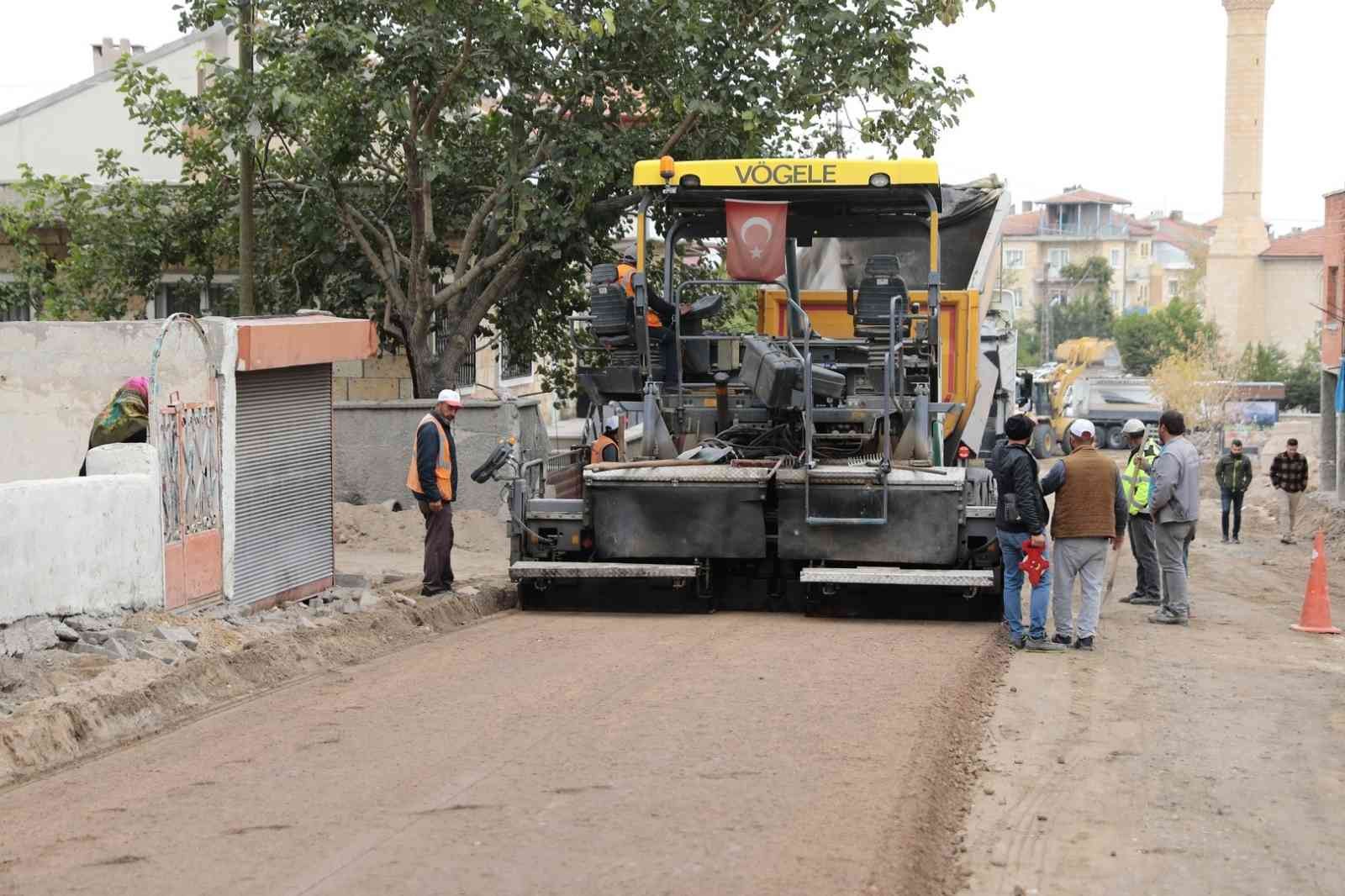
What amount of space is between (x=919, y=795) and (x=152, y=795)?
10.2ft

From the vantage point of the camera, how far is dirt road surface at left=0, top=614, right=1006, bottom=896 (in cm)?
554

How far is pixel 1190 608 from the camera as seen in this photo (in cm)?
1363

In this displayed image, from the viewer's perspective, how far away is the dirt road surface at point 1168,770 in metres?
5.76

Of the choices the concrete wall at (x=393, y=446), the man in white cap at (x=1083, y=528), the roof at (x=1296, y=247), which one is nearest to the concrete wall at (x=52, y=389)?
the concrete wall at (x=393, y=446)

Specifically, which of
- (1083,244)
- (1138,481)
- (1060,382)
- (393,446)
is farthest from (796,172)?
(1083,244)

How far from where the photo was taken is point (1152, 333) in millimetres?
87812

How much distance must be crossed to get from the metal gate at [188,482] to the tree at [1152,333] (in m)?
→ 78.3

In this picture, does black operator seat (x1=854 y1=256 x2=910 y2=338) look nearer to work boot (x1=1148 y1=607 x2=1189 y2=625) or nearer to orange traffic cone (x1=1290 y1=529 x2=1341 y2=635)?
work boot (x1=1148 y1=607 x2=1189 y2=625)

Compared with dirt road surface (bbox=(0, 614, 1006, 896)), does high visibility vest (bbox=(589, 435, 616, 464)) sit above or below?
above

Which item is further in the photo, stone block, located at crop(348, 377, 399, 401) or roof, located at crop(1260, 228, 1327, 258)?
roof, located at crop(1260, 228, 1327, 258)

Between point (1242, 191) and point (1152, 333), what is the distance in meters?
8.96

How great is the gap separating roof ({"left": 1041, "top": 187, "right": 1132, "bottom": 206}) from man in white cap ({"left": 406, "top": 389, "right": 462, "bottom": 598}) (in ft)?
356

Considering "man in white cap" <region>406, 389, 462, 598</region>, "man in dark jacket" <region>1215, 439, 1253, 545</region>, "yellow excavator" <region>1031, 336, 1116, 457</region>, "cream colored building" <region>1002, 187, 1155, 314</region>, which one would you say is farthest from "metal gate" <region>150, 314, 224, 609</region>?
"cream colored building" <region>1002, 187, 1155, 314</region>

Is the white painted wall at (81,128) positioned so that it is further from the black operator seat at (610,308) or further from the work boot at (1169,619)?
the work boot at (1169,619)
